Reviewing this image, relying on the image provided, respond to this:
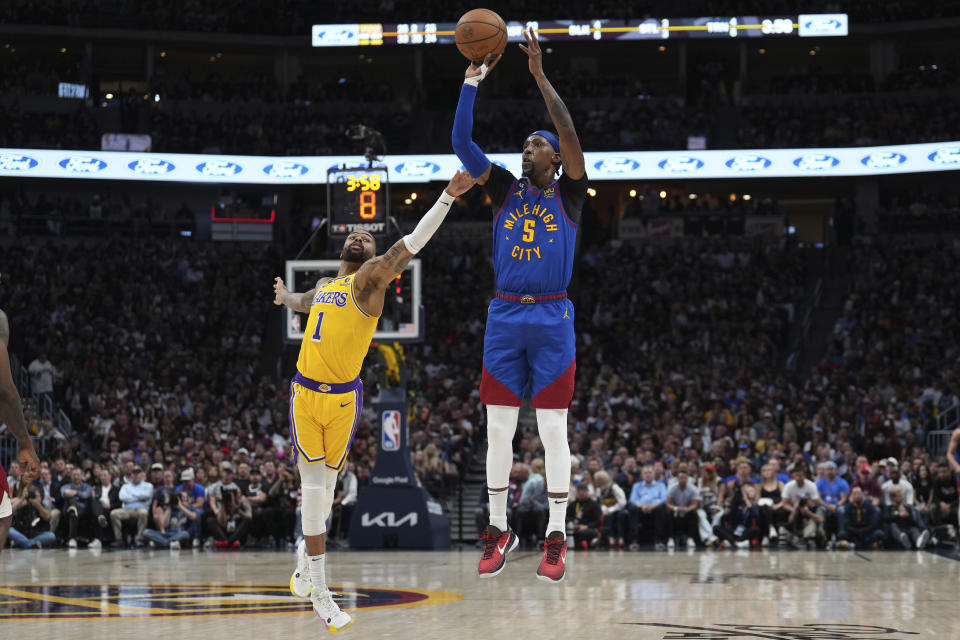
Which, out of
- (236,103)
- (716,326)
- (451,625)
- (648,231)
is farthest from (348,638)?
(236,103)

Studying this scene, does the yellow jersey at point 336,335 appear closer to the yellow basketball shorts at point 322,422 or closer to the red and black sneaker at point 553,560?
the yellow basketball shorts at point 322,422

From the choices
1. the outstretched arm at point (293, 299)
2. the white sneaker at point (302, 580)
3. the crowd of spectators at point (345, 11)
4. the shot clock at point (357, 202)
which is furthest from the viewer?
the crowd of spectators at point (345, 11)

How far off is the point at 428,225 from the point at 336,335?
1.10 m

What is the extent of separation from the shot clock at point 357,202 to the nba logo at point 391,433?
9.54 feet

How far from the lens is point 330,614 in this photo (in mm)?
7879

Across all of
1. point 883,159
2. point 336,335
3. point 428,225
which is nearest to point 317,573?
point 336,335

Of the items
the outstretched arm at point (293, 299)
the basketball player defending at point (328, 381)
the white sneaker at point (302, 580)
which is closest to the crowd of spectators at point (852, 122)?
the outstretched arm at point (293, 299)

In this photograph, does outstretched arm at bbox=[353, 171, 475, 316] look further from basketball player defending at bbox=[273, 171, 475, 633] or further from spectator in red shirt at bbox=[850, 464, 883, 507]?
spectator in red shirt at bbox=[850, 464, 883, 507]

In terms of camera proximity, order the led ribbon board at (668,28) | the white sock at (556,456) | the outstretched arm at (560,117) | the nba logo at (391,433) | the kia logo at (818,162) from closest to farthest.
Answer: the outstretched arm at (560,117) < the white sock at (556,456) < the nba logo at (391,433) < the kia logo at (818,162) < the led ribbon board at (668,28)

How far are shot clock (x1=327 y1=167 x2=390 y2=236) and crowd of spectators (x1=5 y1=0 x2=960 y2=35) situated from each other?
64.5ft

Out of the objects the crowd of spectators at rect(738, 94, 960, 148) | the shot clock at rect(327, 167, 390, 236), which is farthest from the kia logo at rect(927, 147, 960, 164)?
the shot clock at rect(327, 167, 390, 236)

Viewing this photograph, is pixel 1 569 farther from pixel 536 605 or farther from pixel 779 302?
pixel 779 302

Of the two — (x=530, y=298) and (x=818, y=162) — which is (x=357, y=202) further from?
(x=818, y=162)

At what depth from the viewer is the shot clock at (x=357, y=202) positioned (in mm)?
16547
